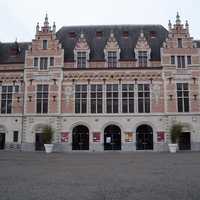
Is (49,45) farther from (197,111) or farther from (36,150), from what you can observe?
(197,111)

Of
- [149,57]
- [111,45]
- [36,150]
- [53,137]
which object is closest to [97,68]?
[111,45]

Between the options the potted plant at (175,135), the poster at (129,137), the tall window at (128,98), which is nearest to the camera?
the potted plant at (175,135)

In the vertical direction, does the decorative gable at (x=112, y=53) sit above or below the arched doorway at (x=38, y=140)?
above

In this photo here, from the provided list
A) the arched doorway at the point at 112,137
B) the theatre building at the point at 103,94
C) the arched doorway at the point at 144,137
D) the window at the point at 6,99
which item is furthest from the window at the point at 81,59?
the arched doorway at the point at 144,137

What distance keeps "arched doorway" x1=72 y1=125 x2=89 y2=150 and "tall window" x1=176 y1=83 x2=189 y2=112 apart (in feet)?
39.9

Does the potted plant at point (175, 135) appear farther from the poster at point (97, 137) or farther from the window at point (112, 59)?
the window at point (112, 59)

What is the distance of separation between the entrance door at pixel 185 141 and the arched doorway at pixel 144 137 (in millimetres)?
3688

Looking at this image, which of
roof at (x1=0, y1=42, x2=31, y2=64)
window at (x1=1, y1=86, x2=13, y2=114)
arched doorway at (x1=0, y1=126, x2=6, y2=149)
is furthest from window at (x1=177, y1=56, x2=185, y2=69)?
arched doorway at (x1=0, y1=126, x2=6, y2=149)

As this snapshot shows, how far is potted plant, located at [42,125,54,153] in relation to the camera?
35031 mm

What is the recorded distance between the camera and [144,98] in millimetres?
37875

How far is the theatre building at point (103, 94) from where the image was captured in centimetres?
3731

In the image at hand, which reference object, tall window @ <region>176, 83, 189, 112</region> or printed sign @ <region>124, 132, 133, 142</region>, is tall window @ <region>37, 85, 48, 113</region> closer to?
printed sign @ <region>124, 132, 133, 142</region>

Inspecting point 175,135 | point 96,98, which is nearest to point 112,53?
point 96,98

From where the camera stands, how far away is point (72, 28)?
145ft
